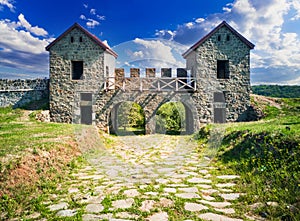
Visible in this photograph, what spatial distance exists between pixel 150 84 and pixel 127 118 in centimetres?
457

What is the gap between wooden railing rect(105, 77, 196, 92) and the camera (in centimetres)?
1463

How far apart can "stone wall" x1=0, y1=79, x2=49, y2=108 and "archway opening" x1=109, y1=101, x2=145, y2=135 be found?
16.7 feet

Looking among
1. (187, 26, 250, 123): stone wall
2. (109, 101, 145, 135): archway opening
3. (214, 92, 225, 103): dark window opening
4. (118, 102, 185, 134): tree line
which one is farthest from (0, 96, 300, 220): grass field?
(109, 101, 145, 135): archway opening

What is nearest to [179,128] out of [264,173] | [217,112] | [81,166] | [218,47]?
[217,112]

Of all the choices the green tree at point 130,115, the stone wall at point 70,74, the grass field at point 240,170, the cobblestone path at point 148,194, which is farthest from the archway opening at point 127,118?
the cobblestone path at point 148,194

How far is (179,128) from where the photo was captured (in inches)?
690

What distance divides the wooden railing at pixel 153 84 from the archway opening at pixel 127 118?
2277 millimetres

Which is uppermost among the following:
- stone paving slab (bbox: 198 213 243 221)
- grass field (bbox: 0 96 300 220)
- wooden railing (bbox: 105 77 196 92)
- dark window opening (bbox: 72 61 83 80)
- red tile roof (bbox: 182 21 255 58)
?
red tile roof (bbox: 182 21 255 58)

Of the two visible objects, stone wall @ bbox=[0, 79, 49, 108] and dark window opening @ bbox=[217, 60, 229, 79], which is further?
stone wall @ bbox=[0, 79, 49, 108]

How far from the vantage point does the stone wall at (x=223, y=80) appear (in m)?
15.0

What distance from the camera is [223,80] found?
15109 millimetres

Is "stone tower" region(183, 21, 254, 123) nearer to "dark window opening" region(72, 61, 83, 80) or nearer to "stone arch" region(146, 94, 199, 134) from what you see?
"stone arch" region(146, 94, 199, 134)

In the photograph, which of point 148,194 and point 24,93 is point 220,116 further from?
point 24,93

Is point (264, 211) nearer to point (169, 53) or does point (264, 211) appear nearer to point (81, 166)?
point (81, 166)
